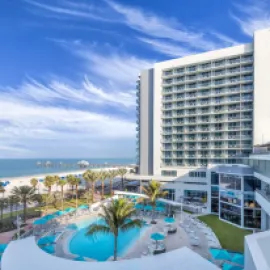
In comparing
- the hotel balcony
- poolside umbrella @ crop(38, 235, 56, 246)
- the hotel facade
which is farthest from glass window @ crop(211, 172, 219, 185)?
poolside umbrella @ crop(38, 235, 56, 246)

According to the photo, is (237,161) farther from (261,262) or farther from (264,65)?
(261,262)

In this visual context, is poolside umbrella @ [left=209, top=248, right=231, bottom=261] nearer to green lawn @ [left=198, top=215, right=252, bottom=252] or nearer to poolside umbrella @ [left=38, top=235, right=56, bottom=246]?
green lawn @ [left=198, top=215, right=252, bottom=252]

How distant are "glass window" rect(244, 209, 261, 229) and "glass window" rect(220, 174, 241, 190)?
10.6ft

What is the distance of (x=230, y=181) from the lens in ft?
109

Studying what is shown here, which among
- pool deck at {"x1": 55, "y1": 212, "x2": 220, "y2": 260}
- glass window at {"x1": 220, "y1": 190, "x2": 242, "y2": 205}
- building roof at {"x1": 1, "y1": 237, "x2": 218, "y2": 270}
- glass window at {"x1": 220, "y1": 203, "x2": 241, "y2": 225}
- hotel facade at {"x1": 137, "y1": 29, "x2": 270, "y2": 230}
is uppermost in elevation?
hotel facade at {"x1": 137, "y1": 29, "x2": 270, "y2": 230}

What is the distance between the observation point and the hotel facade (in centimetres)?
4772

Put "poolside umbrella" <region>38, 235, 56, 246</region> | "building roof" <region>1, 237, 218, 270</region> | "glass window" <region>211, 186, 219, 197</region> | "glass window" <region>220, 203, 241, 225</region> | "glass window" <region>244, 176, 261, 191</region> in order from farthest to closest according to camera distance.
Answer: "glass window" <region>211, 186, 219, 197</region>
"glass window" <region>220, 203, 241, 225</region>
"glass window" <region>244, 176, 261, 191</region>
"poolside umbrella" <region>38, 235, 56, 246</region>
"building roof" <region>1, 237, 218, 270</region>

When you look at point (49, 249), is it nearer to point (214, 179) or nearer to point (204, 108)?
point (214, 179)

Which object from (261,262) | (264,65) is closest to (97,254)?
(261,262)

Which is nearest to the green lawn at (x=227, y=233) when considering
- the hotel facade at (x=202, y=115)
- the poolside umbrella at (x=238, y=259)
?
the hotel facade at (x=202, y=115)

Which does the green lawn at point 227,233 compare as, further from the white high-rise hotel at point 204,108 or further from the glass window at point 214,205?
the white high-rise hotel at point 204,108

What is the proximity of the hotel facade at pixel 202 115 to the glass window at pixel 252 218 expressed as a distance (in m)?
7.80

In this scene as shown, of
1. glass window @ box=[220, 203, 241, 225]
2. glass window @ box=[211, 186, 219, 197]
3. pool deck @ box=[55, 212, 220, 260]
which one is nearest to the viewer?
pool deck @ box=[55, 212, 220, 260]

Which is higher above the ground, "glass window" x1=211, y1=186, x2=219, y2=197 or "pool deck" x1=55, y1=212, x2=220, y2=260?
"glass window" x1=211, y1=186, x2=219, y2=197
